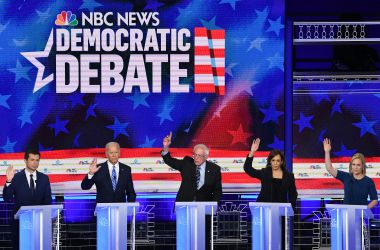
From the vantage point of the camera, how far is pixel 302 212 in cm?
1379

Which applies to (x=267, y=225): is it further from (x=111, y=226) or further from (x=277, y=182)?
(x=277, y=182)

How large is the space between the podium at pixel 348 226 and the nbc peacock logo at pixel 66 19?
5.01m

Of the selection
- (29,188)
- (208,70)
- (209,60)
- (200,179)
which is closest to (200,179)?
(200,179)

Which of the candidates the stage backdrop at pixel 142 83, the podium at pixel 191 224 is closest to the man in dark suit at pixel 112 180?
the stage backdrop at pixel 142 83

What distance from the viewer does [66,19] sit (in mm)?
13672

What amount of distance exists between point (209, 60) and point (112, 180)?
2.27m

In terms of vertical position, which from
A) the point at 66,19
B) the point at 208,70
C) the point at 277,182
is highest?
the point at 66,19

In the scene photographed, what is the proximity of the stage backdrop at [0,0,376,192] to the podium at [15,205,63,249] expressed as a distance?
11.9 ft

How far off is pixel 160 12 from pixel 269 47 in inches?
56.7

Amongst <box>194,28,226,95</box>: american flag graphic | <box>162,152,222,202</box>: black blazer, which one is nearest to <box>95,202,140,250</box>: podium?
<box>162,152,222,202</box>: black blazer

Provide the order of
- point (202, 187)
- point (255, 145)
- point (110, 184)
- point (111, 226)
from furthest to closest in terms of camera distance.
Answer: point (255, 145) < point (202, 187) < point (110, 184) < point (111, 226)

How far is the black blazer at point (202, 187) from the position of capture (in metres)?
12.5

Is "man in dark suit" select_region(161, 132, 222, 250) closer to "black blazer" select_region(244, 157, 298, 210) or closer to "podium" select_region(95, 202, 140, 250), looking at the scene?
"black blazer" select_region(244, 157, 298, 210)

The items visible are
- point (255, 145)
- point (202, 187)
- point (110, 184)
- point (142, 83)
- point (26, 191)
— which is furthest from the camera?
point (142, 83)
